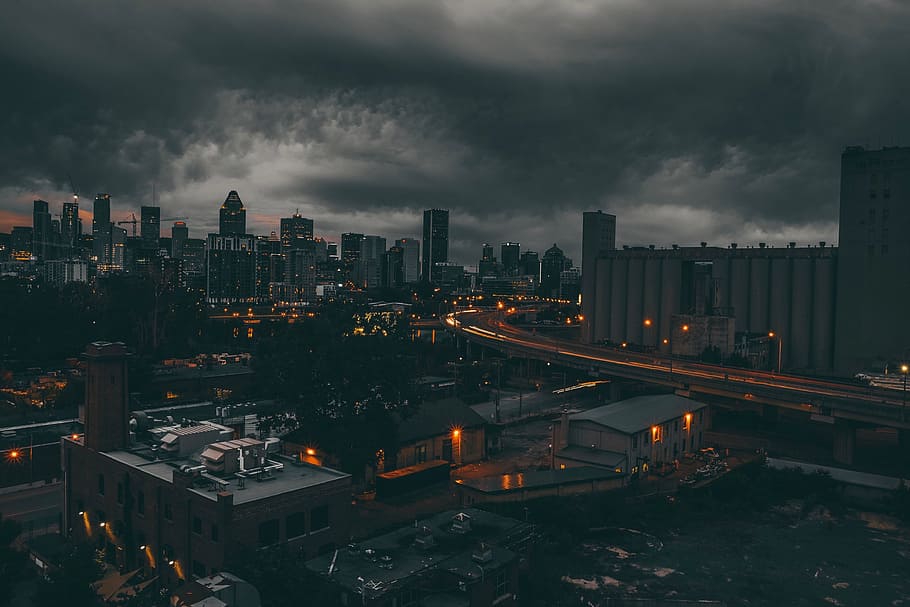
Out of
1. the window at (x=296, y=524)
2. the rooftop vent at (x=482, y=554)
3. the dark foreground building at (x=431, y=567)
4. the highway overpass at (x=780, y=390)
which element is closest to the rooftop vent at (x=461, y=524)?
the dark foreground building at (x=431, y=567)

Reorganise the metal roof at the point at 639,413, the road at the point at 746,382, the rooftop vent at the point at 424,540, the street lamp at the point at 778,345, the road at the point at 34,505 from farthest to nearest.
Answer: the street lamp at the point at 778,345 < the road at the point at 746,382 < the metal roof at the point at 639,413 < the road at the point at 34,505 < the rooftop vent at the point at 424,540

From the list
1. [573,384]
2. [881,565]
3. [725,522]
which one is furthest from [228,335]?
[881,565]

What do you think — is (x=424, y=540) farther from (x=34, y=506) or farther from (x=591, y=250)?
(x=591, y=250)

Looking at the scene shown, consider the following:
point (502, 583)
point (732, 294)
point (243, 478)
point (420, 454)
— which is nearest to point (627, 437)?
point (420, 454)

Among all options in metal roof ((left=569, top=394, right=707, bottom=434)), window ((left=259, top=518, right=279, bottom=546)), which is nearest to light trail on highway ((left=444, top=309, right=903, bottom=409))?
metal roof ((left=569, top=394, right=707, bottom=434))

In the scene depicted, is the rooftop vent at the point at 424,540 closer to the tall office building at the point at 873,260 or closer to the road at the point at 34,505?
the road at the point at 34,505

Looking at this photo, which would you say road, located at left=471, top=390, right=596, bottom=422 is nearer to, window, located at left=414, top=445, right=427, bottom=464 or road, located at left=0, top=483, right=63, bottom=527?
window, located at left=414, top=445, right=427, bottom=464
